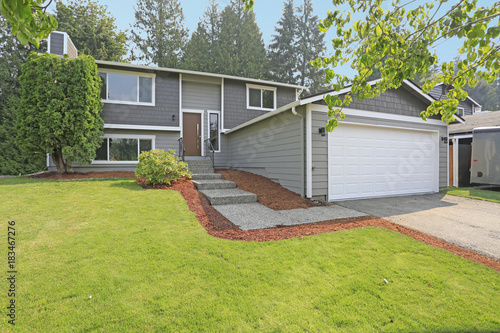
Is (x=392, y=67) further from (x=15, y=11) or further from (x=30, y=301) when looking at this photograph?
(x=30, y=301)

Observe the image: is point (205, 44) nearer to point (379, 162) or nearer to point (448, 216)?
point (379, 162)

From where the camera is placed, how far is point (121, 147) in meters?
10.7

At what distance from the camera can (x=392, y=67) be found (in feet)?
7.95

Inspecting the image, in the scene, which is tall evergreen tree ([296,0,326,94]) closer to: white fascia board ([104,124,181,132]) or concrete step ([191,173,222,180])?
white fascia board ([104,124,181,132])

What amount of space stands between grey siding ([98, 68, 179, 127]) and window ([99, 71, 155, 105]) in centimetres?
24

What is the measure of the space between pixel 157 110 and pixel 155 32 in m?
15.1

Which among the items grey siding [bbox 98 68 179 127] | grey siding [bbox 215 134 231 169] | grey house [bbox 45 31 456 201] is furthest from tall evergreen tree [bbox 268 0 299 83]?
grey siding [bbox 98 68 179 127]

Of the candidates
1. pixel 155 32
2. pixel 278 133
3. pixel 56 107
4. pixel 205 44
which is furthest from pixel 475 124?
pixel 155 32

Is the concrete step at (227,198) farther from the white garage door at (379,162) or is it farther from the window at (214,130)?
the window at (214,130)

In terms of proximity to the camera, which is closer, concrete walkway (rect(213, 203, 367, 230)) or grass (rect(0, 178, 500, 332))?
grass (rect(0, 178, 500, 332))

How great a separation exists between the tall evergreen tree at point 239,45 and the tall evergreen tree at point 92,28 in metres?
8.87

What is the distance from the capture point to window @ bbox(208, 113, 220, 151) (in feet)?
40.2

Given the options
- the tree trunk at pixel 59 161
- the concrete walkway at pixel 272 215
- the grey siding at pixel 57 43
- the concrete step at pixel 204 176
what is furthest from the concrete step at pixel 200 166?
the grey siding at pixel 57 43

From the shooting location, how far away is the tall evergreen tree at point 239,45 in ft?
70.3
